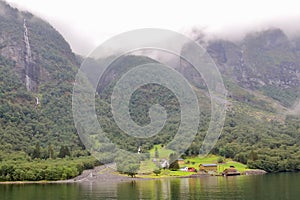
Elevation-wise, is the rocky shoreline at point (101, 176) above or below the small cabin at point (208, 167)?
below

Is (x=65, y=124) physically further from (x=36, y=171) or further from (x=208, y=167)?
(x=208, y=167)

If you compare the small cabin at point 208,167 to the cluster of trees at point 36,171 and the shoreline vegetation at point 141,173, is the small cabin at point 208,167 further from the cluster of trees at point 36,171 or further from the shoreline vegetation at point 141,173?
the cluster of trees at point 36,171

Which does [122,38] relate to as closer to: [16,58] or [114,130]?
[114,130]

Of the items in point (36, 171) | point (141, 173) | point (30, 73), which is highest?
point (30, 73)

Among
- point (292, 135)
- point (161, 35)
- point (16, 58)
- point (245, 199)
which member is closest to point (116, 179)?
point (245, 199)

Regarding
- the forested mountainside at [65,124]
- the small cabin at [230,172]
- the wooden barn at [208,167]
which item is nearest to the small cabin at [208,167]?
the wooden barn at [208,167]

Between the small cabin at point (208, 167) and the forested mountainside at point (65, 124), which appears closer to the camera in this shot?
the small cabin at point (208, 167)

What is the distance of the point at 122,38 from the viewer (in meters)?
44.3

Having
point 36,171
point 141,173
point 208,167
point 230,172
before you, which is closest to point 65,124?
point 36,171

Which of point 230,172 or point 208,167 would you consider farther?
point 208,167

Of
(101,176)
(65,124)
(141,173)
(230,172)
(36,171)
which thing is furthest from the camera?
(65,124)

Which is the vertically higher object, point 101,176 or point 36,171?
point 36,171

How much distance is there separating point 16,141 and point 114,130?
98.6 feet

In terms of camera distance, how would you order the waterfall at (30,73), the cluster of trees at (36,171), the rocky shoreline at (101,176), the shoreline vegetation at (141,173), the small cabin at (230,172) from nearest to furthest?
the rocky shoreline at (101,176), the shoreline vegetation at (141,173), the cluster of trees at (36,171), the small cabin at (230,172), the waterfall at (30,73)
